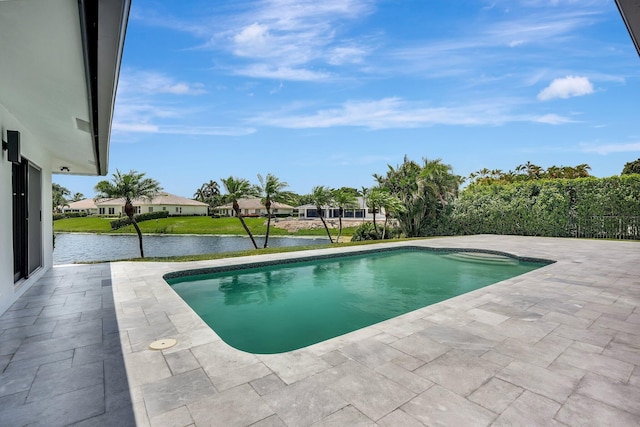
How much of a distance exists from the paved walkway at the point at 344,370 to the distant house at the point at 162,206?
4493cm

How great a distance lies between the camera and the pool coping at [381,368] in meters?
2.11

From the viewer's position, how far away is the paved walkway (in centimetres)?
207

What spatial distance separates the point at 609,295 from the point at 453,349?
150 inches

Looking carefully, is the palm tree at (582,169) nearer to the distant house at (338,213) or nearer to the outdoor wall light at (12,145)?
the distant house at (338,213)

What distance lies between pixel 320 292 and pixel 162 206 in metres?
45.0

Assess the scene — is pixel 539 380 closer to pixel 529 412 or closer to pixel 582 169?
pixel 529 412

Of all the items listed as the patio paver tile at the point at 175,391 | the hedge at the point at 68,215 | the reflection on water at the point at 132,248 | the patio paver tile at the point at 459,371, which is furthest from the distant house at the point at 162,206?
the patio paver tile at the point at 459,371

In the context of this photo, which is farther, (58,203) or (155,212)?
(58,203)

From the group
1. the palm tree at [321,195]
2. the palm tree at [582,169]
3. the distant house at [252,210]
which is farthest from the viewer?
the distant house at [252,210]

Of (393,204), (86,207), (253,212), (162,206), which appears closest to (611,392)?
(393,204)

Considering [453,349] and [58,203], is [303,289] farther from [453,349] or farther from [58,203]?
[58,203]

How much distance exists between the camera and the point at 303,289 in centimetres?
704

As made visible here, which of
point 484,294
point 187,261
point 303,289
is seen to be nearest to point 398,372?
point 484,294

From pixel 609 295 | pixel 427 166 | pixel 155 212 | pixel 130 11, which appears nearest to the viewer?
pixel 130 11
